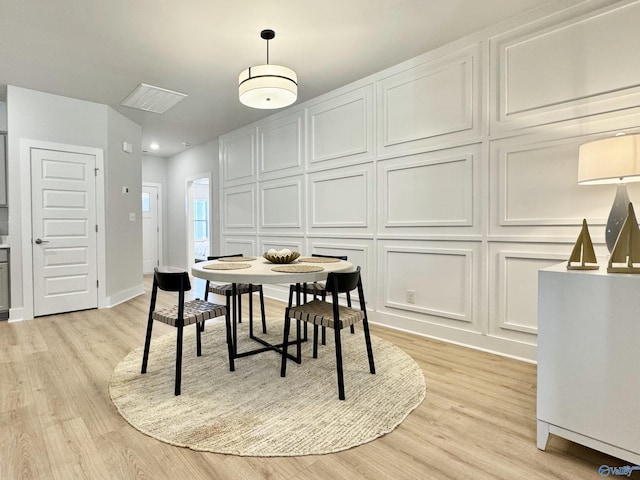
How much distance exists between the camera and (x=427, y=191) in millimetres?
3131

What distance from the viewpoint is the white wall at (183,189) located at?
617 cm

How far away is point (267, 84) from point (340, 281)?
61.6 inches

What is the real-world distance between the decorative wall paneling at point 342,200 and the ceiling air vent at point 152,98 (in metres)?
1.85

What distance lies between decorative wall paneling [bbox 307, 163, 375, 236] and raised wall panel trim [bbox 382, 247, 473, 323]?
1.44 ft

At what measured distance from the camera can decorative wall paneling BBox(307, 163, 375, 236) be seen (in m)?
3.63

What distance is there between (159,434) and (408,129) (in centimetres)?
298

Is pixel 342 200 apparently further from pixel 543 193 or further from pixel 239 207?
pixel 239 207

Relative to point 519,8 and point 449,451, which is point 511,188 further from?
point 449,451

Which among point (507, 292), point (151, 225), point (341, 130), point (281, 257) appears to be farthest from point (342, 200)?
point (151, 225)

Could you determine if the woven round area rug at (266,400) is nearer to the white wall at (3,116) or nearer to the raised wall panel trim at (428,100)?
the raised wall panel trim at (428,100)

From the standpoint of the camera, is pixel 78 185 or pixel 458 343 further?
pixel 78 185

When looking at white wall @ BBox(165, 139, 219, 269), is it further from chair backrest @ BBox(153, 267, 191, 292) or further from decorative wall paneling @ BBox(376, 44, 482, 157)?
chair backrest @ BBox(153, 267, 191, 292)

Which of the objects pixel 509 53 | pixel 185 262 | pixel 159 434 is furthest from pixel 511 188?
pixel 185 262

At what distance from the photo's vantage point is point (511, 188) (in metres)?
2.62
